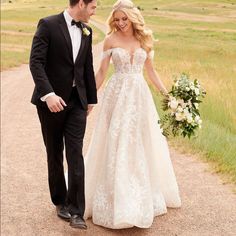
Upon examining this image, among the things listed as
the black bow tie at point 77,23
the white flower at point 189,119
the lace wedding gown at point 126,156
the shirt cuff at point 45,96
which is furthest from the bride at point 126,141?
the shirt cuff at point 45,96

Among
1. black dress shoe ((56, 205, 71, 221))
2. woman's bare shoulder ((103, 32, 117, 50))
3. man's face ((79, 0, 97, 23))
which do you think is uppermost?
man's face ((79, 0, 97, 23))

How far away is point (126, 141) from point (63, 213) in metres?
1.04

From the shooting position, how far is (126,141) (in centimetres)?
544

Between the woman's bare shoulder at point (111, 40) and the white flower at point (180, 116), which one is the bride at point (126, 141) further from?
the white flower at point (180, 116)

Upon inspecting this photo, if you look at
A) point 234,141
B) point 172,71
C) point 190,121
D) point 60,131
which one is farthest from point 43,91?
point 172,71

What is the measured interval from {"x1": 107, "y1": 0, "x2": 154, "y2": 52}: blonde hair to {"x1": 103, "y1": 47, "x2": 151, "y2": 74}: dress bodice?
8 centimetres

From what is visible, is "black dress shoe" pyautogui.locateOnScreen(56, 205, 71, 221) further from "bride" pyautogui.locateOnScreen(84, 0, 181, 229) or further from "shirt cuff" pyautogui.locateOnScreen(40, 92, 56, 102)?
"shirt cuff" pyautogui.locateOnScreen(40, 92, 56, 102)

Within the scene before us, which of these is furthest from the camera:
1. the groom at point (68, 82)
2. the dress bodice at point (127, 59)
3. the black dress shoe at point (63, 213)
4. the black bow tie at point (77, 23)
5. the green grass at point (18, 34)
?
the green grass at point (18, 34)

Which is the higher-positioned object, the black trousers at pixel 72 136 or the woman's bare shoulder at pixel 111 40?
the woman's bare shoulder at pixel 111 40

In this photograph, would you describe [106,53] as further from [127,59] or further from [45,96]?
[45,96]

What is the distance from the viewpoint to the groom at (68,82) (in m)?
4.84

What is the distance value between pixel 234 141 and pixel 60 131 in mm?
2959

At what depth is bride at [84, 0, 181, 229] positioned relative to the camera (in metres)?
5.33

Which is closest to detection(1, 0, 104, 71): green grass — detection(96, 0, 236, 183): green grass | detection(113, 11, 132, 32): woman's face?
detection(96, 0, 236, 183): green grass
